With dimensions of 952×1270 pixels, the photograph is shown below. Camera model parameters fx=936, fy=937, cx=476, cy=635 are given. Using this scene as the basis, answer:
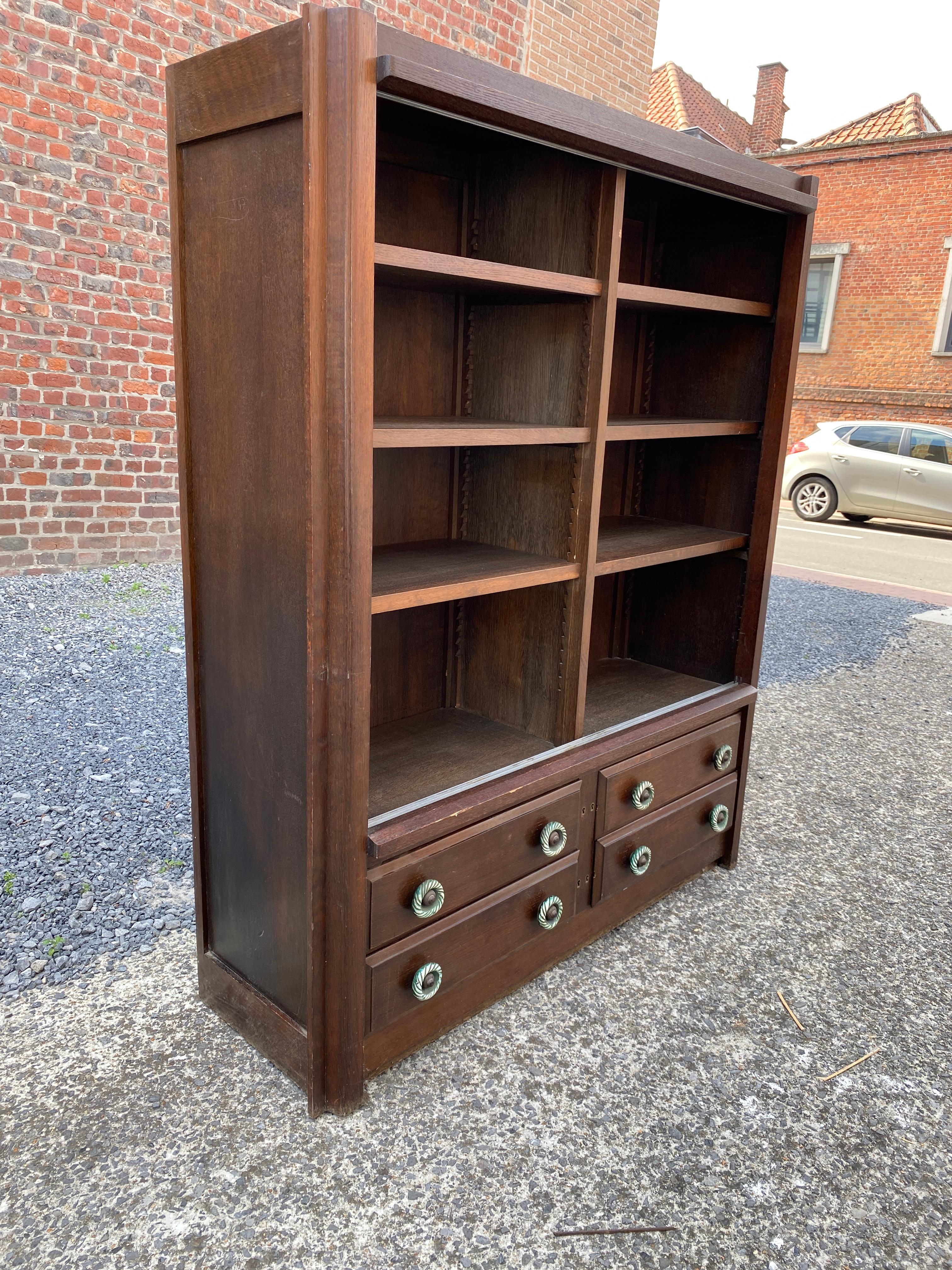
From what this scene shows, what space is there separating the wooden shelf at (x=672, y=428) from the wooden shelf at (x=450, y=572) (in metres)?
0.37

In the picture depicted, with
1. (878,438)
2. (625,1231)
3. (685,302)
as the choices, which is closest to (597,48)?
(878,438)

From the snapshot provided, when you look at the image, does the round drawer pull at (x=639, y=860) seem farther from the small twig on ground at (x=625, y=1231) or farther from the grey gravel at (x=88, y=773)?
the grey gravel at (x=88, y=773)

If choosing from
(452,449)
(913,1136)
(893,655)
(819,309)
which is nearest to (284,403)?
(452,449)

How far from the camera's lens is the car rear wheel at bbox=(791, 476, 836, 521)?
10.8 meters

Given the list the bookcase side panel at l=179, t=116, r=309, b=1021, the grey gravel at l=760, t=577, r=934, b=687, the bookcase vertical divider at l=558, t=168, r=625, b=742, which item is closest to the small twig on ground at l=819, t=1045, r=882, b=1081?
the bookcase vertical divider at l=558, t=168, r=625, b=742

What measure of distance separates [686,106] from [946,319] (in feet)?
19.5

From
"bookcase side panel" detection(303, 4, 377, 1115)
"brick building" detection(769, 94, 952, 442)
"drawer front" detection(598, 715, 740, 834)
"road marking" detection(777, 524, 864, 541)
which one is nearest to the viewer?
"bookcase side panel" detection(303, 4, 377, 1115)

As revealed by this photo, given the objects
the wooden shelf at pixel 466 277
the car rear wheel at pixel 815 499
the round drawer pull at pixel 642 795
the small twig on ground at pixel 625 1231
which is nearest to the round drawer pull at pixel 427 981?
the small twig on ground at pixel 625 1231

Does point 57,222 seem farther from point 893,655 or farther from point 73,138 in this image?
point 893,655

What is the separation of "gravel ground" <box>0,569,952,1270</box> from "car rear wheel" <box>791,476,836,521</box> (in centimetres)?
866

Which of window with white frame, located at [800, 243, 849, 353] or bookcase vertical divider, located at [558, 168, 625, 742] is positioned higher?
window with white frame, located at [800, 243, 849, 353]

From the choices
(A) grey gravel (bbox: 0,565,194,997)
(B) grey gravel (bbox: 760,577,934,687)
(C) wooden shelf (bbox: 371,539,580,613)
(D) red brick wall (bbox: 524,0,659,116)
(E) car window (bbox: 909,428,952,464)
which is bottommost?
(B) grey gravel (bbox: 760,577,934,687)

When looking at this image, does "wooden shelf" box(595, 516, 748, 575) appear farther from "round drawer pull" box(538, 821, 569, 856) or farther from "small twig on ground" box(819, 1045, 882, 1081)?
"small twig on ground" box(819, 1045, 882, 1081)

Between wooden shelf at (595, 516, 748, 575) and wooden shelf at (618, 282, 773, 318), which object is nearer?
wooden shelf at (618, 282, 773, 318)
